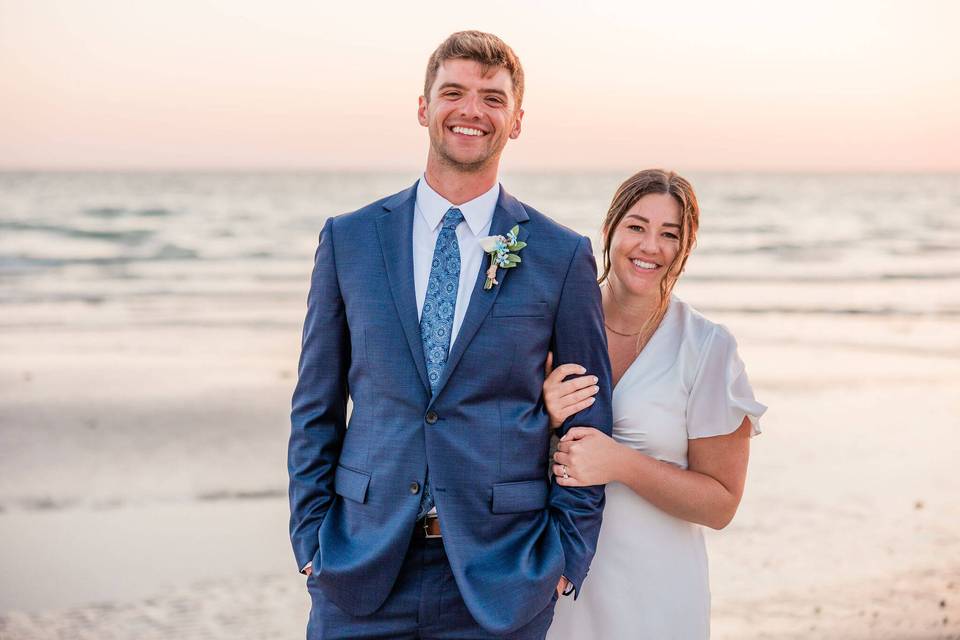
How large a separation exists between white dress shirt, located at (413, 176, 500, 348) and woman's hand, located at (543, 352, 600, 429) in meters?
0.34

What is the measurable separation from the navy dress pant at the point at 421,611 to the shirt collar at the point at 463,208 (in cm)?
89

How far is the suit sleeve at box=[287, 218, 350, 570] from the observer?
113 inches

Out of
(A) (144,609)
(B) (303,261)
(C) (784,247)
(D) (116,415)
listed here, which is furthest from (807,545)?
(C) (784,247)

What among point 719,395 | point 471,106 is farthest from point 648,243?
point 471,106

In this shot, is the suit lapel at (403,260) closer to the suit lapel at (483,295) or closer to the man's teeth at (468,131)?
the suit lapel at (483,295)

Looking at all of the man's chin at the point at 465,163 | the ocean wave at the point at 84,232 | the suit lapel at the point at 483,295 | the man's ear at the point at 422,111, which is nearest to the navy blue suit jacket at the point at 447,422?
the suit lapel at the point at 483,295

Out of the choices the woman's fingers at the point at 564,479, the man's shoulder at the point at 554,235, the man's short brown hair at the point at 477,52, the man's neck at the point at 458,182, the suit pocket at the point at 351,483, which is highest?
the man's short brown hair at the point at 477,52

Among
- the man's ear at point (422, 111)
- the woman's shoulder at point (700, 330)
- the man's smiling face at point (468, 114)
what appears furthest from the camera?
the woman's shoulder at point (700, 330)

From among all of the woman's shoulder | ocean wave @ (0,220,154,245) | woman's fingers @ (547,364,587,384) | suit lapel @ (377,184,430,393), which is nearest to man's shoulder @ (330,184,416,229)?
suit lapel @ (377,184,430,393)

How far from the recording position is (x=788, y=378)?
33.4ft

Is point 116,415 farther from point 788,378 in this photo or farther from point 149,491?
point 788,378

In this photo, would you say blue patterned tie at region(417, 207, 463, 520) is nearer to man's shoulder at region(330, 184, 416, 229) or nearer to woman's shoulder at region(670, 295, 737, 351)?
man's shoulder at region(330, 184, 416, 229)

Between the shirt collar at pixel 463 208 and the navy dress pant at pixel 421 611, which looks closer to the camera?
the navy dress pant at pixel 421 611

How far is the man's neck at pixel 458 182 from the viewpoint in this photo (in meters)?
2.93
